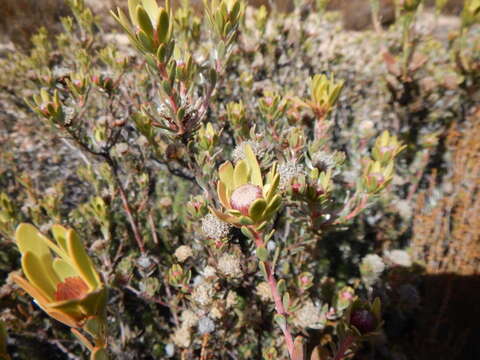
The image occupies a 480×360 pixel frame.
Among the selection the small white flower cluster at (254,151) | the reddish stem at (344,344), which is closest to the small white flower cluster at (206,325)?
the reddish stem at (344,344)

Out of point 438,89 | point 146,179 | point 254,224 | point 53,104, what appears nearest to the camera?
point 254,224

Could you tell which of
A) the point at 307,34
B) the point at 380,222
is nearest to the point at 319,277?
the point at 380,222

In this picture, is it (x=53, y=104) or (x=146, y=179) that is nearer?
(x=53, y=104)

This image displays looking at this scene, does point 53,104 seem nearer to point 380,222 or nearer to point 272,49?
point 272,49

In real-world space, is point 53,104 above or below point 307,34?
below

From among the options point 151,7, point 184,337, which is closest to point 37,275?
point 151,7

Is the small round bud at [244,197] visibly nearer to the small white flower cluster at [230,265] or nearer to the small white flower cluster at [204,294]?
the small white flower cluster at [230,265]

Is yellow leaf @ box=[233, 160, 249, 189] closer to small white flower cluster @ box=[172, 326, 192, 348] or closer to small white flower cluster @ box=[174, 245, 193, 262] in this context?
small white flower cluster @ box=[174, 245, 193, 262]
